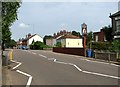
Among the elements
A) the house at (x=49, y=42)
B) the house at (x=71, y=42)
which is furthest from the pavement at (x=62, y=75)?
the house at (x=49, y=42)

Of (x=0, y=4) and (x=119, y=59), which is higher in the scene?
(x=0, y=4)

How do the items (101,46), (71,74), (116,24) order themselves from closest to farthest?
(71,74) → (101,46) → (116,24)

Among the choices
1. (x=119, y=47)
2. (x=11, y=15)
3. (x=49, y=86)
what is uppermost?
(x=11, y=15)

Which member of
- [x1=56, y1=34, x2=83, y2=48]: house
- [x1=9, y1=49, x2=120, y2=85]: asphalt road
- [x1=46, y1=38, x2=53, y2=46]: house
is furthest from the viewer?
[x1=46, y1=38, x2=53, y2=46]: house

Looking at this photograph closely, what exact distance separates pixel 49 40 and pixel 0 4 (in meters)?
136

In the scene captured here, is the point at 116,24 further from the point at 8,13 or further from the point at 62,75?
the point at 62,75

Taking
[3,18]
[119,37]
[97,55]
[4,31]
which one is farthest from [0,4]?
[119,37]

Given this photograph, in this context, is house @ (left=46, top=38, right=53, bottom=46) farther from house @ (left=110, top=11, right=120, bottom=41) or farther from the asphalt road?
the asphalt road

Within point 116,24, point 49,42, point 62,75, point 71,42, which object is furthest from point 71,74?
point 49,42

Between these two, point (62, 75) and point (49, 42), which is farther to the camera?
point (49, 42)

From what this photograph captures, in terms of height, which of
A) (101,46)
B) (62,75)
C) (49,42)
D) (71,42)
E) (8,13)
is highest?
(49,42)

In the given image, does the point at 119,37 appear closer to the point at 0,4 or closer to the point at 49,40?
the point at 0,4

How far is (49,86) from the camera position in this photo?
501 inches

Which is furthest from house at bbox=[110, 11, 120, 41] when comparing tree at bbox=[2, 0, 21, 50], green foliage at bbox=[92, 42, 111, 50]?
tree at bbox=[2, 0, 21, 50]
